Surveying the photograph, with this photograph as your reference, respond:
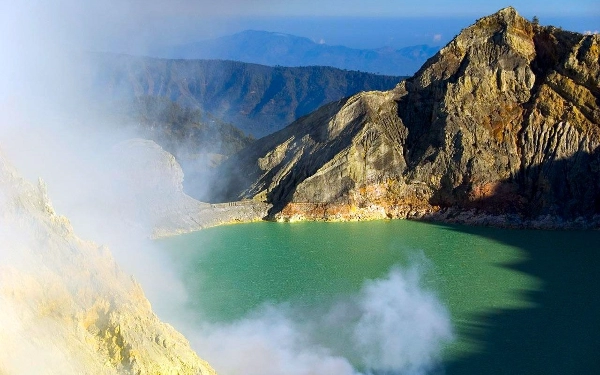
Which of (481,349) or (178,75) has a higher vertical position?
(178,75)

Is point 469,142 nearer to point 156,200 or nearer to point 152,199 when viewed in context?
point 156,200

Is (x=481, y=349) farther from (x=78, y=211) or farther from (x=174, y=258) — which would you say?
(x=78, y=211)

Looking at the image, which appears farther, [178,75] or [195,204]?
[178,75]

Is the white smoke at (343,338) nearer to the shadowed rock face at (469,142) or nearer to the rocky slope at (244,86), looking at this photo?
the shadowed rock face at (469,142)

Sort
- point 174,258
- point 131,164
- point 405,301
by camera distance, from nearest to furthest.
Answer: point 405,301
point 174,258
point 131,164

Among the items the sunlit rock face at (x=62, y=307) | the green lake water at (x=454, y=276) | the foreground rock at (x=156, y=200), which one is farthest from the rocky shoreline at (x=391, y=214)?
the sunlit rock face at (x=62, y=307)

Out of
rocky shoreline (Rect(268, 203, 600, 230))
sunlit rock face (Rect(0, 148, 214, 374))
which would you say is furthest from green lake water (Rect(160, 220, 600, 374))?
sunlit rock face (Rect(0, 148, 214, 374))

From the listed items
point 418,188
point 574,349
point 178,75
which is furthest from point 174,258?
point 178,75

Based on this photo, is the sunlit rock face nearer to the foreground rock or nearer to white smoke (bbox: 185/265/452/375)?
white smoke (bbox: 185/265/452/375)
